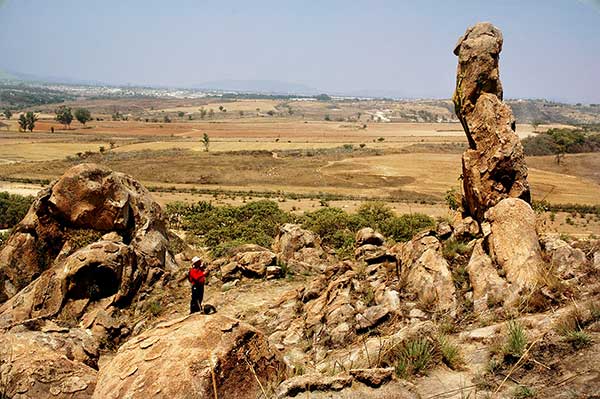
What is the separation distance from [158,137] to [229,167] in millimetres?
66838

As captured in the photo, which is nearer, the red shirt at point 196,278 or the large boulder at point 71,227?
the red shirt at point 196,278

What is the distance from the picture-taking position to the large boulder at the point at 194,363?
5926 millimetres

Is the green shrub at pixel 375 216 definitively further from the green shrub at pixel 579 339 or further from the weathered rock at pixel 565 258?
the green shrub at pixel 579 339

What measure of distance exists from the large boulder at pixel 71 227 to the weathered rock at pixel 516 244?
1024 cm

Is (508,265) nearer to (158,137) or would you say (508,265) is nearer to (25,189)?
(25,189)

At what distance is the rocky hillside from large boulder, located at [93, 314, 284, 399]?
0.07ft

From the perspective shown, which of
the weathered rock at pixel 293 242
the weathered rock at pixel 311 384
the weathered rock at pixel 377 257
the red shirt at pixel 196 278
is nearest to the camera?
the weathered rock at pixel 311 384

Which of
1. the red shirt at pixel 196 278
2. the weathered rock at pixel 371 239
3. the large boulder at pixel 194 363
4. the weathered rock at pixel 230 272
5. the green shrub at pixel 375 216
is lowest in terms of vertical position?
the green shrub at pixel 375 216

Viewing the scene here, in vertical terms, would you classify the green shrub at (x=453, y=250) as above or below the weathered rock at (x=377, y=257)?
above

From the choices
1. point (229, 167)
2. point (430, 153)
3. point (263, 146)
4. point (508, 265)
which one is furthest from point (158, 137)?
point (508, 265)

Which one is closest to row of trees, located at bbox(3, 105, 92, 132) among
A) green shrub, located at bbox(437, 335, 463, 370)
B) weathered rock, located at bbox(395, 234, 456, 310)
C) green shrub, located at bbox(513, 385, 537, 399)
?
weathered rock, located at bbox(395, 234, 456, 310)

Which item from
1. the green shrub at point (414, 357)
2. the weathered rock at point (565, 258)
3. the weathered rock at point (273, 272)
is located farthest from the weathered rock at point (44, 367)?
the weathered rock at point (565, 258)

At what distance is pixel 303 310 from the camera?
12.1 m

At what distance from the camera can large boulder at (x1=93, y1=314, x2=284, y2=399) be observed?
5.93 m
